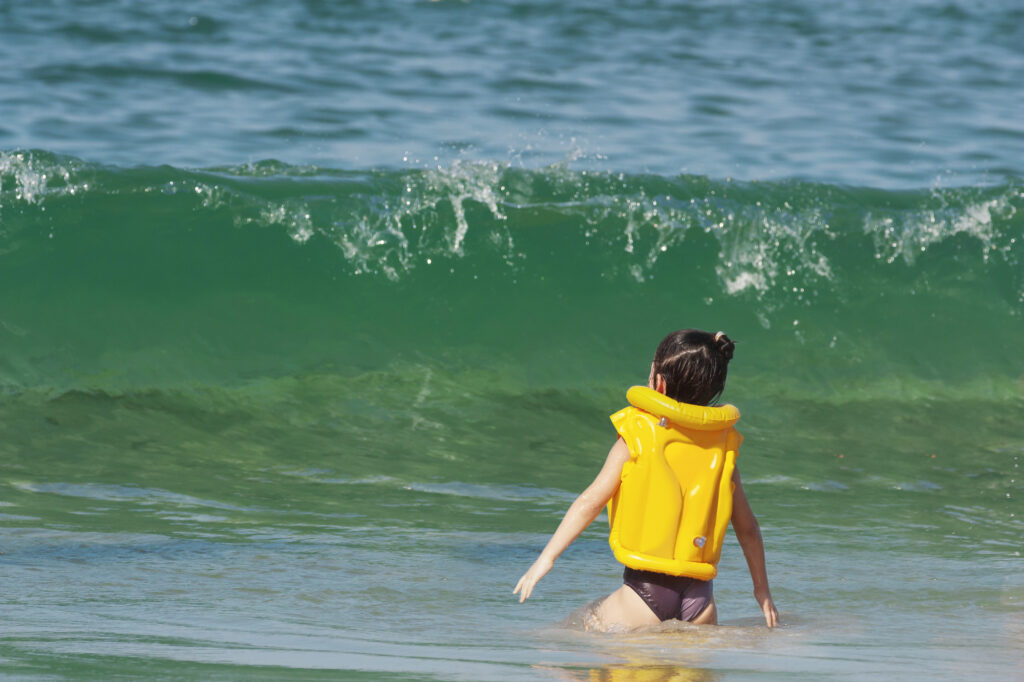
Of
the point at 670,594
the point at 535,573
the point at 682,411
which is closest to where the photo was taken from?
the point at 535,573

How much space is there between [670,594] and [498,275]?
6.41 meters

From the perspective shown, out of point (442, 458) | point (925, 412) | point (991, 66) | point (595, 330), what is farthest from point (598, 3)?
point (442, 458)

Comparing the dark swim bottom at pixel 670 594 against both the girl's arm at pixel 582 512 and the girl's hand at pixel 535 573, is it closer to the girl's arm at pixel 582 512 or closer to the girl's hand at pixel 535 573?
the girl's arm at pixel 582 512

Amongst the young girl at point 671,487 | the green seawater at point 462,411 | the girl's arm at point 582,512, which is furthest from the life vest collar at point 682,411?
the green seawater at point 462,411

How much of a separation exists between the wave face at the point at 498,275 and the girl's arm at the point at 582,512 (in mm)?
5294

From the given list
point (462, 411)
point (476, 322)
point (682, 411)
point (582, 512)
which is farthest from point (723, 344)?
point (476, 322)

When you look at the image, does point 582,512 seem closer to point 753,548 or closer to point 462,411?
point 753,548

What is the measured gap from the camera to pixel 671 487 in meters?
3.83

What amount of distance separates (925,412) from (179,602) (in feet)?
19.5

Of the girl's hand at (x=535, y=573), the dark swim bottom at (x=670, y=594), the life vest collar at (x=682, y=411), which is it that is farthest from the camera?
the dark swim bottom at (x=670, y=594)

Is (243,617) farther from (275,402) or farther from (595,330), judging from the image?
(595,330)

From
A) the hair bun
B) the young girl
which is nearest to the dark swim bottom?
the young girl

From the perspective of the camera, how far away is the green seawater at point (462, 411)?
12.8 feet

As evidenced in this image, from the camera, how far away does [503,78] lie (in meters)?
14.4
